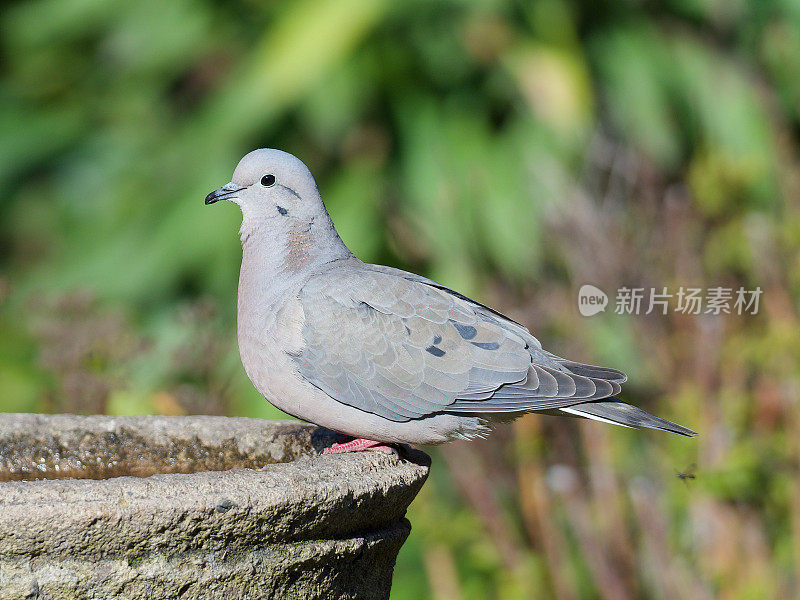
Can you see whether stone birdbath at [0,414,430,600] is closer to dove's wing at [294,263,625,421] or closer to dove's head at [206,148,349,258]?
dove's wing at [294,263,625,421]

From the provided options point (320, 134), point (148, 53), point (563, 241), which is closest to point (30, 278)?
point (148, 53)

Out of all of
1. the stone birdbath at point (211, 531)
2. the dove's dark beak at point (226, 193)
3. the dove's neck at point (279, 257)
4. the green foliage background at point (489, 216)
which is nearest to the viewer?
the stone birdbath at point (211, 531)

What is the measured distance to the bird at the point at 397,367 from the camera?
8.11ft

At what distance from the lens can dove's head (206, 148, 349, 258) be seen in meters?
2.70

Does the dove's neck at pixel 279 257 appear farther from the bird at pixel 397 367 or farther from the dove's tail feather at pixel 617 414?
the dove's tail feather at pixel 617 414

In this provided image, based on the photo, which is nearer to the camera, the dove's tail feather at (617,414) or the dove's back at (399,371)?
the dove's tail feather at (617,414)

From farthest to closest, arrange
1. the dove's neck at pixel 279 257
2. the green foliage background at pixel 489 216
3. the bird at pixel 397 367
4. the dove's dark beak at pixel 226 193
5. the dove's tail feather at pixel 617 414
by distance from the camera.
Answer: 1. the green foliage background at pixel 489 216
2. the dove's dark beak at pixel 226 193
3. the dove's neck at pixel 279 257
4. the bird at pixel 397 367
5. the dove's tail feather at pixel 617 414

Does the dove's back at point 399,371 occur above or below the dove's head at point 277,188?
below

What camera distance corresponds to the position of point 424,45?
5.59 meters

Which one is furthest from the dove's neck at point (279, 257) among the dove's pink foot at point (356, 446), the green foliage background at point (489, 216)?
the green foliage background at point (489, 216)

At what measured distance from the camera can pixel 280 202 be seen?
107 inches

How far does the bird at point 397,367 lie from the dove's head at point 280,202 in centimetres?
14

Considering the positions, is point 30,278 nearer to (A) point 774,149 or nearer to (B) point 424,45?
(B) point 424,45

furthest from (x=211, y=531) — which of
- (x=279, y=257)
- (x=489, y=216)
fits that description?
(x=489, y=216)
